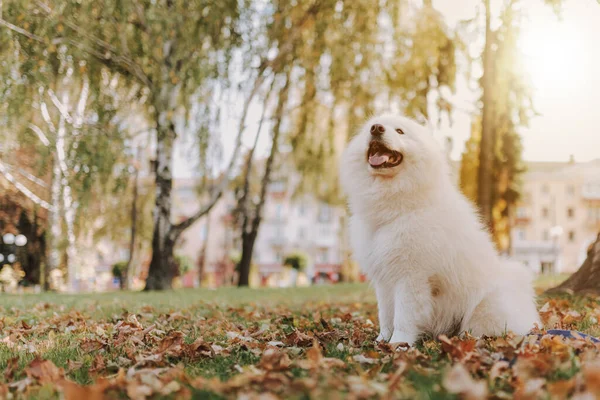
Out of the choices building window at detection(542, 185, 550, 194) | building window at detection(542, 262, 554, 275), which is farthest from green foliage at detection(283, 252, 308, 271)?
building window at detection(542, 185, 550, 194)

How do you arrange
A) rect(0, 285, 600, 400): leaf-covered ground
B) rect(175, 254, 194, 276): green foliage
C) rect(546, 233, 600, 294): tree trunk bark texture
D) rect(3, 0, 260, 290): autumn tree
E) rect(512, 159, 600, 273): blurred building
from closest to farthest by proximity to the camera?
rect(0, 285, 600, 400): leaf-covered ground, rect(546, 233, 600, 294): tree trunk bark texture, rect(3, 0, 260, 290): autumn tree, rect(175, 254, 194, 276): green foliage, rect(512, 159, 600, 273): blurred building

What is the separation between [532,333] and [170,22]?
894cm

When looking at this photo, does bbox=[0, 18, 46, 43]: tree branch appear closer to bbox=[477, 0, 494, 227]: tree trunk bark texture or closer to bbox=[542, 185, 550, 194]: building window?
bbox=[477, 0, 494, 227]: tree trunk bark texture

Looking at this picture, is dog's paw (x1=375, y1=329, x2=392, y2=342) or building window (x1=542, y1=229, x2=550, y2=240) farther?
building window (x1=542, y1=229, x2=550, y2=240)

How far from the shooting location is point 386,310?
4.02m

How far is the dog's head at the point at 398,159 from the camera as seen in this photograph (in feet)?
12.7

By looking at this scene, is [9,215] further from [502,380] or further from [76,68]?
[502,380]

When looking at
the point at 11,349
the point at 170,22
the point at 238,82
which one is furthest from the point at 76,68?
the point at 11,349

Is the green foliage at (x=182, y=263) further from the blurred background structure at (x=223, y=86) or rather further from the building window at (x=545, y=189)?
the building window at (x=545, y=189)

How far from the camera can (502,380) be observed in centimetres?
249

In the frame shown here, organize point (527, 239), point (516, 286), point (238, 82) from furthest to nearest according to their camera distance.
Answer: point (527, 239), point (238, 82), point (516, 286)

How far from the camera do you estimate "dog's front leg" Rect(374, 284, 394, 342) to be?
3.96m

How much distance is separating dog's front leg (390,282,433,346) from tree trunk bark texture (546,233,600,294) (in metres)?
4.06

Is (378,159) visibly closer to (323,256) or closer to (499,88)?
(499,88)
